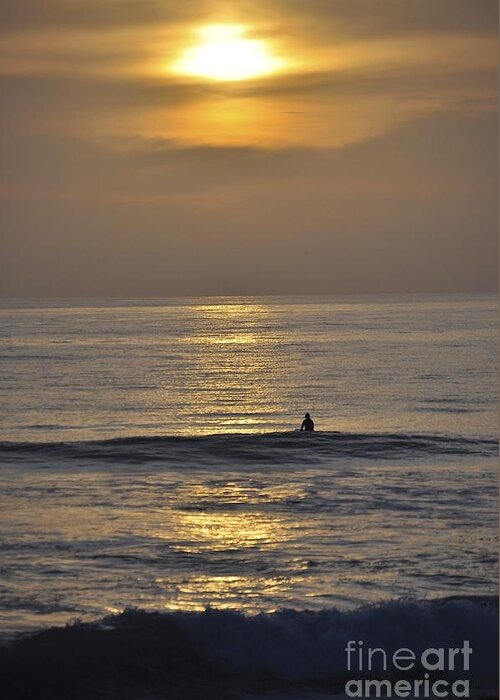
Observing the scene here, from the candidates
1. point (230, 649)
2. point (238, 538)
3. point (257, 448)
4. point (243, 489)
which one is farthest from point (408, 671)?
point (257, 448)

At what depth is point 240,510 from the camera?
30.8m

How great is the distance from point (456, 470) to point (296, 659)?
19.4 m

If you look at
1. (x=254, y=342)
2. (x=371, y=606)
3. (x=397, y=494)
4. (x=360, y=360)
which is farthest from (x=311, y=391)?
(x=254, y=342)

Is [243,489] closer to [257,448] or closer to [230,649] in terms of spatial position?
[257,448]

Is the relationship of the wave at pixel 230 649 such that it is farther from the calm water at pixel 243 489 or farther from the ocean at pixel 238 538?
the calm water at pixel 243 489

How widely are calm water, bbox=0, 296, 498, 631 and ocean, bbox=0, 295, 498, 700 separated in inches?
3.8

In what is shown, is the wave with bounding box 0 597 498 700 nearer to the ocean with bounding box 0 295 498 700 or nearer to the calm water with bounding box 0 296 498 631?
the ocean with bounding box 0 295 498 700

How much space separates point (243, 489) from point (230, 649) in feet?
49.4

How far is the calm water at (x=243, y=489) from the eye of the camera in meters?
23.1

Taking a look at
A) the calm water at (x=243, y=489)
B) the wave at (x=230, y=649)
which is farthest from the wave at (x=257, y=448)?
the wave at (x=230, y=649)

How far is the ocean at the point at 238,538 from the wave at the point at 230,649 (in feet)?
0.12

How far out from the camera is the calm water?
2309cm

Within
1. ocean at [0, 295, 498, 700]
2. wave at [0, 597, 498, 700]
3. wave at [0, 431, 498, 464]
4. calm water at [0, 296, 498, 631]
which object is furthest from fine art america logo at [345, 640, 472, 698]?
wave at [0, 431, 498, 464]

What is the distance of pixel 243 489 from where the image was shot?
114ft
